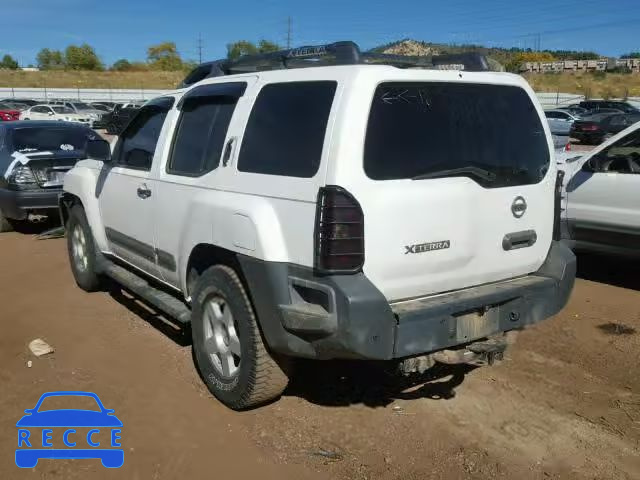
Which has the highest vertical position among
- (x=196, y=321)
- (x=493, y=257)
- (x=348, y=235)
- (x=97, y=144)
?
(x=97, y=144)

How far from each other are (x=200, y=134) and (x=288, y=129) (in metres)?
1.00

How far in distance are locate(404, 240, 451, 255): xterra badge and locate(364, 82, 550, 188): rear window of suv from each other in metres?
0.35

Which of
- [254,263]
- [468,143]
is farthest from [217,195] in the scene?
[468,143]

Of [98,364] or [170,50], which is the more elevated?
[170,50]

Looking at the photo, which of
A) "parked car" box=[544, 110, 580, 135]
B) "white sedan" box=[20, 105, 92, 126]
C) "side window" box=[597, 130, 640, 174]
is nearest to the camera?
"side window" box=[597, 130, 640, 174]

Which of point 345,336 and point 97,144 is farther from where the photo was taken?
point 97,144

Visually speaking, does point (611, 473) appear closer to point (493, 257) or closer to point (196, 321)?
point (493, 257)

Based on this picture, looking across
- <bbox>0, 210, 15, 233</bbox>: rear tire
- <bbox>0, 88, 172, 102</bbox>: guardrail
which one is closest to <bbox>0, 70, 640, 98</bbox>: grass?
<bbox>0, 88, 172, 102</bbox>: guardrail

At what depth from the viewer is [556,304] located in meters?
3.85

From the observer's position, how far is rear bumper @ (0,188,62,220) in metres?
8.77

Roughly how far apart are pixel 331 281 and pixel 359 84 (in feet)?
→ 3.19

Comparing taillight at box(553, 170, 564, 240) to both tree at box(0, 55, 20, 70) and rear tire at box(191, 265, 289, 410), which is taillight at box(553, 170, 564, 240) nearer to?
rear tire at box(191, 265, 289, 410)

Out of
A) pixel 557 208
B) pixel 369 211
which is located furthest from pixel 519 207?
pixel 369 211

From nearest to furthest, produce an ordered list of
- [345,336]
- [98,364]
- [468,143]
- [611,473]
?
[345,336] → [611,473] → [468,143] → [98,364]
